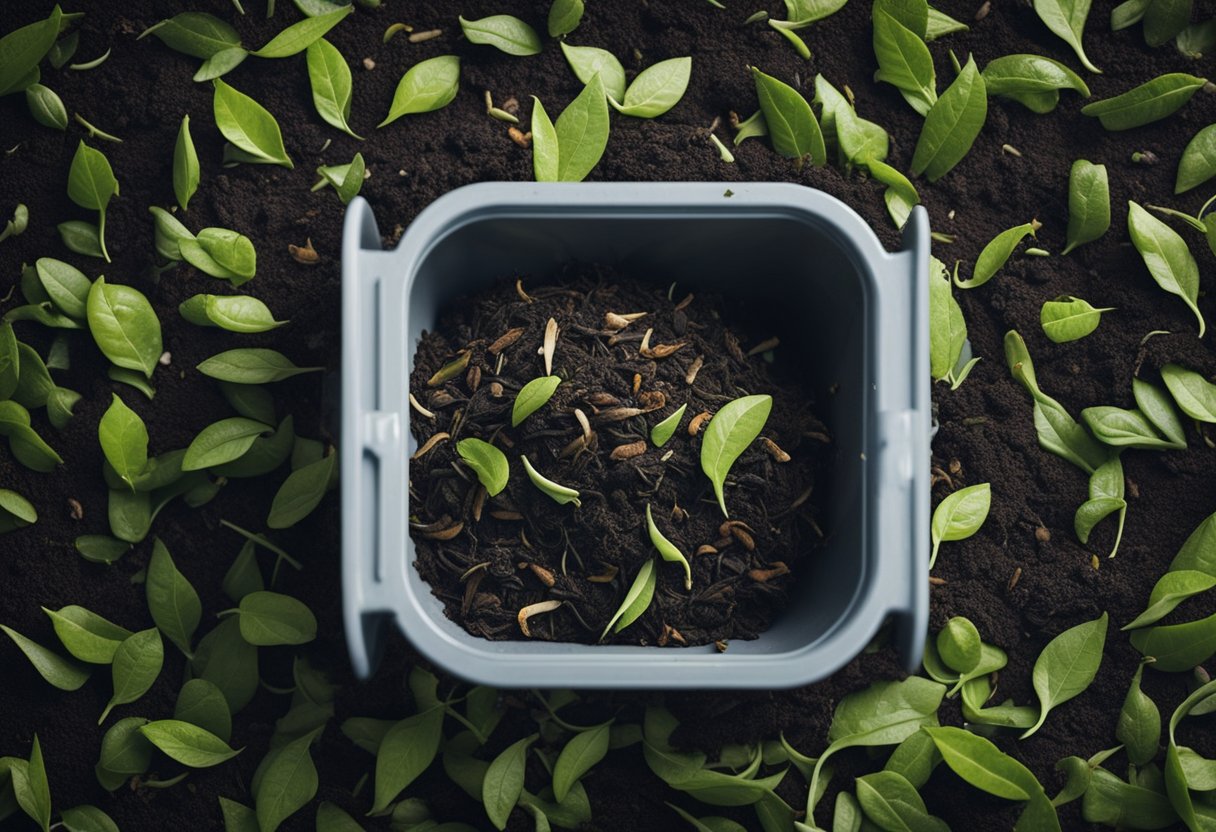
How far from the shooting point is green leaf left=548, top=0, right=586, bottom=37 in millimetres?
842

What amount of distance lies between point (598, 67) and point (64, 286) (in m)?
0.46

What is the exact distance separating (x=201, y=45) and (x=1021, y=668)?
825mm

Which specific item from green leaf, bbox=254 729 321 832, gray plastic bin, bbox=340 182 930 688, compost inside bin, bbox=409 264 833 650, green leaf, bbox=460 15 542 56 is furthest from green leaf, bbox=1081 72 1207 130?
green leaf, bbox=254 729 321 832

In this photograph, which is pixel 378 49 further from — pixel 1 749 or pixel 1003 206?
pixel 1 749

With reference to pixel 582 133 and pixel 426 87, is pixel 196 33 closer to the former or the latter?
pixel 426 87

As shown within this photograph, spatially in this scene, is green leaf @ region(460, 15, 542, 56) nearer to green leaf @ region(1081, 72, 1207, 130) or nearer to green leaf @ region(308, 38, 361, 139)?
green leaf @ region(308, 38, 361, 139)

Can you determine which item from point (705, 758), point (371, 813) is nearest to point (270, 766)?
point (371, 813)

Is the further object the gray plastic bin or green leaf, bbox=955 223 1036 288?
green leaf, bbox=955 223 1036 288

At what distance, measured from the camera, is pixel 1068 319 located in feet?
2.70

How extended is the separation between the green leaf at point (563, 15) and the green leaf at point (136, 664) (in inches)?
22.5

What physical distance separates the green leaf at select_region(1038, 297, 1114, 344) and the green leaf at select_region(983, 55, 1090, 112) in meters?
0.18

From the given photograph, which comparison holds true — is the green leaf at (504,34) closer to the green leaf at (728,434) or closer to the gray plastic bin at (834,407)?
the gray plastic bin at (834,407)

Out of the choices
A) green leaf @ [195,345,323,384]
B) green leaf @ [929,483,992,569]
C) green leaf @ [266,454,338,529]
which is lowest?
green leaf @ [929,483,992,569]

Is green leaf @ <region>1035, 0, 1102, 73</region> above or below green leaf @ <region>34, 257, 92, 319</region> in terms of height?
above
